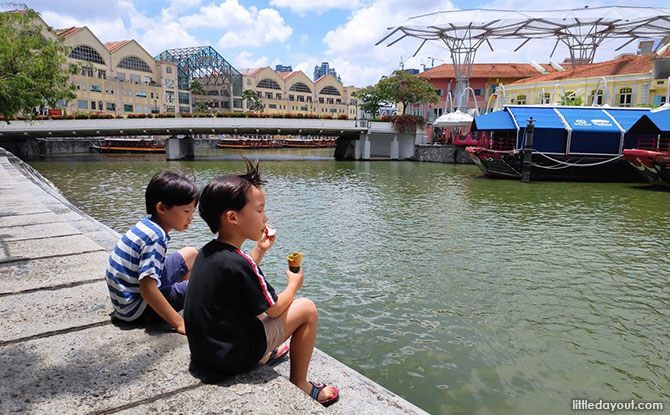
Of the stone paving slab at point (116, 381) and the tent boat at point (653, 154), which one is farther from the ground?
the tent boat at point (653, 154)

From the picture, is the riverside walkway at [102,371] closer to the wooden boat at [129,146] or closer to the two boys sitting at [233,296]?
the two boys sitting at [233,296]

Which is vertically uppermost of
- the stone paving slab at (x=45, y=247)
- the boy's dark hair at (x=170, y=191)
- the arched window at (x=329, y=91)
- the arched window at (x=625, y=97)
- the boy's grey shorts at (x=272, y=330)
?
the arched window at (x=329, y=91)

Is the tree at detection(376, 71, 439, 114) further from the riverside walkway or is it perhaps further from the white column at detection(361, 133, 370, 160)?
the riverside walkway

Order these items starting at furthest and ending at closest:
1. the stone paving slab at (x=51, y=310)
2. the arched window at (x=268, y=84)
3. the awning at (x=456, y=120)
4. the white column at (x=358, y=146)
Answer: the arched window at (x=268, y=84) < the white column at (x=358, y=146) < the awning at (x=456, y=120) < the stone paving slab at (x=51, y=310)

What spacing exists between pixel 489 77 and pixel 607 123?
117ft

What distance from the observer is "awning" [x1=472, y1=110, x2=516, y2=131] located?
26.1m

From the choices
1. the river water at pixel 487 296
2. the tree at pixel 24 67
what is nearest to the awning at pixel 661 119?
the river water at pixel 487 296

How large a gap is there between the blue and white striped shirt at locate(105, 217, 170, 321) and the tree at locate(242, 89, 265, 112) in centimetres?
8850

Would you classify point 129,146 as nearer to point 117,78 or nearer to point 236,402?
point 117,78

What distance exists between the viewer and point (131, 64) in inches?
2820

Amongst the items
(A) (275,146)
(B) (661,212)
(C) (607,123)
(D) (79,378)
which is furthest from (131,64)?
(D) (79,378)

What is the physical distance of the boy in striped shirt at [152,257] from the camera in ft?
9.78

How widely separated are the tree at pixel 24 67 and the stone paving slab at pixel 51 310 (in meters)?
17.8

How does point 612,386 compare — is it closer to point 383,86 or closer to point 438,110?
Answer: point 383,86
